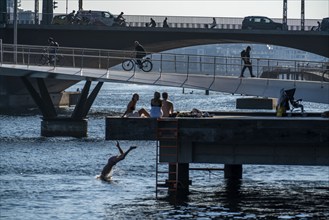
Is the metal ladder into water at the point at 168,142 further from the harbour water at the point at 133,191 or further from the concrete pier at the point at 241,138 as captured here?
the harbour water at the point at 133,191

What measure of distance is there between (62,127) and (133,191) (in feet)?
92.5

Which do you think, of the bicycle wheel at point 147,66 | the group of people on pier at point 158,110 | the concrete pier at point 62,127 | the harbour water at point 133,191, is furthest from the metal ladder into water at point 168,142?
the concrete pier at point 62,127

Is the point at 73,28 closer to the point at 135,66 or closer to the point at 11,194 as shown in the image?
the point at 135,66

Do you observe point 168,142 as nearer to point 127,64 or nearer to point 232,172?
point 232,172

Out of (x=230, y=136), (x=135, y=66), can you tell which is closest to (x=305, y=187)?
(x=230, y=136)

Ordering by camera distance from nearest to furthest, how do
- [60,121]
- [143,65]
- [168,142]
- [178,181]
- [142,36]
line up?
[168,142] < [178,181] < [143,65] < [60,121] < [142,36]

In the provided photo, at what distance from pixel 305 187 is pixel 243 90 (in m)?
16.7

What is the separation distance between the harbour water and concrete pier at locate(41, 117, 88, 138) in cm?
825

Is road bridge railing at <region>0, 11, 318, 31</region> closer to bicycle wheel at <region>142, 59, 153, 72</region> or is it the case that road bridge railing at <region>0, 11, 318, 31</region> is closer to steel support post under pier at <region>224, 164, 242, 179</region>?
bicycle wheel at <region>142, 59, 153, 72</region>

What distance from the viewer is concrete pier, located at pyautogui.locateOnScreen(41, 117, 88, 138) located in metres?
74.7

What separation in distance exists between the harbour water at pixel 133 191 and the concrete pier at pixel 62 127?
8.25 m

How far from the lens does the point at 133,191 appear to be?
154ft

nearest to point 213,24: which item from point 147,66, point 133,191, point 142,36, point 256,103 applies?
point 142,36

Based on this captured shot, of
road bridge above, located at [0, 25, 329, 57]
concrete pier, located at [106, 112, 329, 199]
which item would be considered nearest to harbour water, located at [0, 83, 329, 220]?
concrete pier, located at [106, 112, 329, 199]
